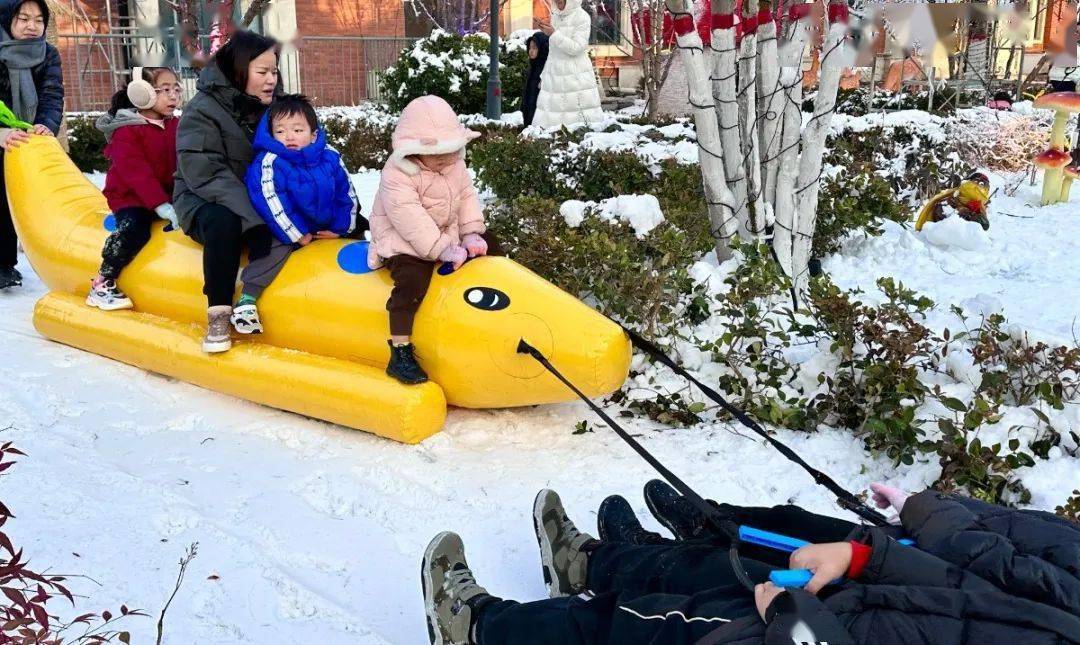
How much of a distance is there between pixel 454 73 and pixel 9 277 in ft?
27.5

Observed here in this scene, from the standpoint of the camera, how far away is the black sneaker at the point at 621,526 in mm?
2870

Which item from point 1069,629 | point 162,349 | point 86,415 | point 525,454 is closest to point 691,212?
point 525,454

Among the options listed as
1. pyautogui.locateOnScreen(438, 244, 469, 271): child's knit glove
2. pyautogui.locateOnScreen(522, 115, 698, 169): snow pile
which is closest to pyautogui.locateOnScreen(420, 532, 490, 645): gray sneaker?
pyautogui.locateOnScreen(438, 244, 469, 271): child's knit glove

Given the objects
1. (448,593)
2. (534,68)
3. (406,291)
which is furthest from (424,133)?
(534,68)

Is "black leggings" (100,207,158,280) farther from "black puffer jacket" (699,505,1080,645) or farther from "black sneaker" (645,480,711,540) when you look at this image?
"black puffer jacket" (699,505,1080,645)

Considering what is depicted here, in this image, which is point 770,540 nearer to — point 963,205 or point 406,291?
point 406,291

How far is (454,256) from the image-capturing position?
12.5ft

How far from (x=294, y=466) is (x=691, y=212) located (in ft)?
8.39

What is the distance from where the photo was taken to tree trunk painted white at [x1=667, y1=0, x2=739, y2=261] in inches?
181

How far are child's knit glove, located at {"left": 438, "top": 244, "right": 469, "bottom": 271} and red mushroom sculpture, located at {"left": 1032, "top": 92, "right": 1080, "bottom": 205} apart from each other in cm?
498

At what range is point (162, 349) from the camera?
438cm

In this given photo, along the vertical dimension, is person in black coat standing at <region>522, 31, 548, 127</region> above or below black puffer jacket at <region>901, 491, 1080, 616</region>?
above

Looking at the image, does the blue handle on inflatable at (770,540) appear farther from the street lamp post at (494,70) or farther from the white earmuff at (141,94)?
the street lamp post at (494,70)

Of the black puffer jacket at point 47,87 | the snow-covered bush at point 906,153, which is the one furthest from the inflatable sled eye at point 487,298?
the snow-covered bush at point 906,153
